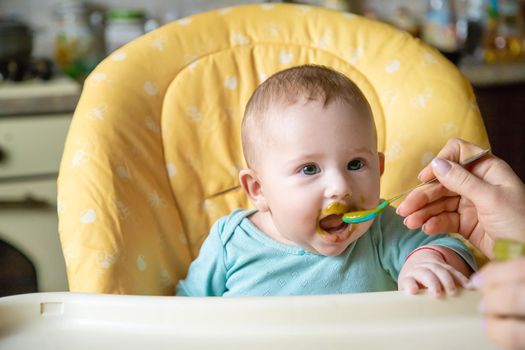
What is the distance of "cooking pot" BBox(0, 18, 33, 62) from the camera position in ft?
7.41

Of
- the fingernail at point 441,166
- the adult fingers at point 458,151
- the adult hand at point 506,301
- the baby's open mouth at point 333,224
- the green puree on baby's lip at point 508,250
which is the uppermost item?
the green puree on baby's lip at point 508,250

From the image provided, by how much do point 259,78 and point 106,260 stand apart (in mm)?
481

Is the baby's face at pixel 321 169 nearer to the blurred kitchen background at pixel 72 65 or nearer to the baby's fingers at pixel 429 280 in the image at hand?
the baby's fingers at pixel 429 280

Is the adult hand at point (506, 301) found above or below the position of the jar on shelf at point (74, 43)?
above

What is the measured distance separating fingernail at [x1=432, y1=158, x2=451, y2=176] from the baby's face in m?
0.11

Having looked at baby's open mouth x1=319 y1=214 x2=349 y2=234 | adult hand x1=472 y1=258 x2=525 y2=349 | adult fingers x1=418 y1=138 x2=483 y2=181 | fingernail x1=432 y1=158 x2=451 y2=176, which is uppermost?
adult hand x1=472 y1=258 x2=525 y2=349

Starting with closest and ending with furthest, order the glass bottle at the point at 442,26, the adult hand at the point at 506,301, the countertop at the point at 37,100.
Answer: the adult hand at the point at 506,301 → the countertop at the point at 37,100 → the glass bottle at the point at 442,26

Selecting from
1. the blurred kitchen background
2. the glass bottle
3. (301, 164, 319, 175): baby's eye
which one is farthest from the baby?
the glass bottle

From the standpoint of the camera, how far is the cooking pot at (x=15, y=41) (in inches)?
89.0

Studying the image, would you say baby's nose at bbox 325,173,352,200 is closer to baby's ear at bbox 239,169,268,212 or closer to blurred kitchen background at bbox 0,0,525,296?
baby's ear at bbox 239,169,268,212

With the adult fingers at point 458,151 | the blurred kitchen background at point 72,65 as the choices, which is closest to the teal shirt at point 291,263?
the adult fingers at point 458,151

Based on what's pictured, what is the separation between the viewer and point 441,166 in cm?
95

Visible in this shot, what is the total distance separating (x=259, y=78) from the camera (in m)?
1.40

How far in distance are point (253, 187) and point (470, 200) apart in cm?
33
